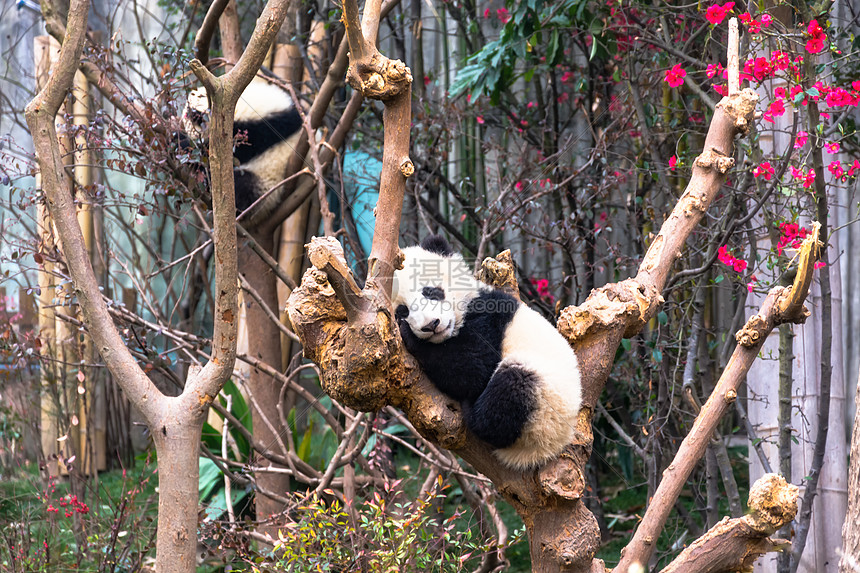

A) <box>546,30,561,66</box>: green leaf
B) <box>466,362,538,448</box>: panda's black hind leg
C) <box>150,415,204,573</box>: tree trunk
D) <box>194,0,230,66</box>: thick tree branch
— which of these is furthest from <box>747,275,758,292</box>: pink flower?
<box>194,0,230,66</box>: thick tree branch

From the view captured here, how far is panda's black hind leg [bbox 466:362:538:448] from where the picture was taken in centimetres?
185

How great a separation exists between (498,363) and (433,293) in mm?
311

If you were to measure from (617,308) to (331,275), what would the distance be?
923mm

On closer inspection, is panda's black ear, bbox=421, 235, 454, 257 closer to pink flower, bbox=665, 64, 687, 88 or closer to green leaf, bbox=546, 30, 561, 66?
pink flower, bbox=665, 64, 687, 88

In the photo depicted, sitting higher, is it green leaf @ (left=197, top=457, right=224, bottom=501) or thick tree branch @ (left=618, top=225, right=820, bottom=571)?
thick tree branch @ (left=618, top=225, right=820, bottom=571)

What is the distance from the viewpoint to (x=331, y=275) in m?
1.58

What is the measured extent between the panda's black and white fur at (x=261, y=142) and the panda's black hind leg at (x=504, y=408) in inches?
100

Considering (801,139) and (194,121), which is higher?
(194,121)

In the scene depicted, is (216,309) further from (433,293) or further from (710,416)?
(710,416)

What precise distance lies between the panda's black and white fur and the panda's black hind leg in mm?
2547

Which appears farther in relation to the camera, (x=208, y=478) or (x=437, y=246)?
(x=208, y=478)

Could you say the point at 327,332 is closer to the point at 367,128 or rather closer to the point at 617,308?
the point at 617,308

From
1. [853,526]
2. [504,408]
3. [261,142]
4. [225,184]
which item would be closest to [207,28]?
[261,142]

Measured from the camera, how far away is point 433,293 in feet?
7.11
